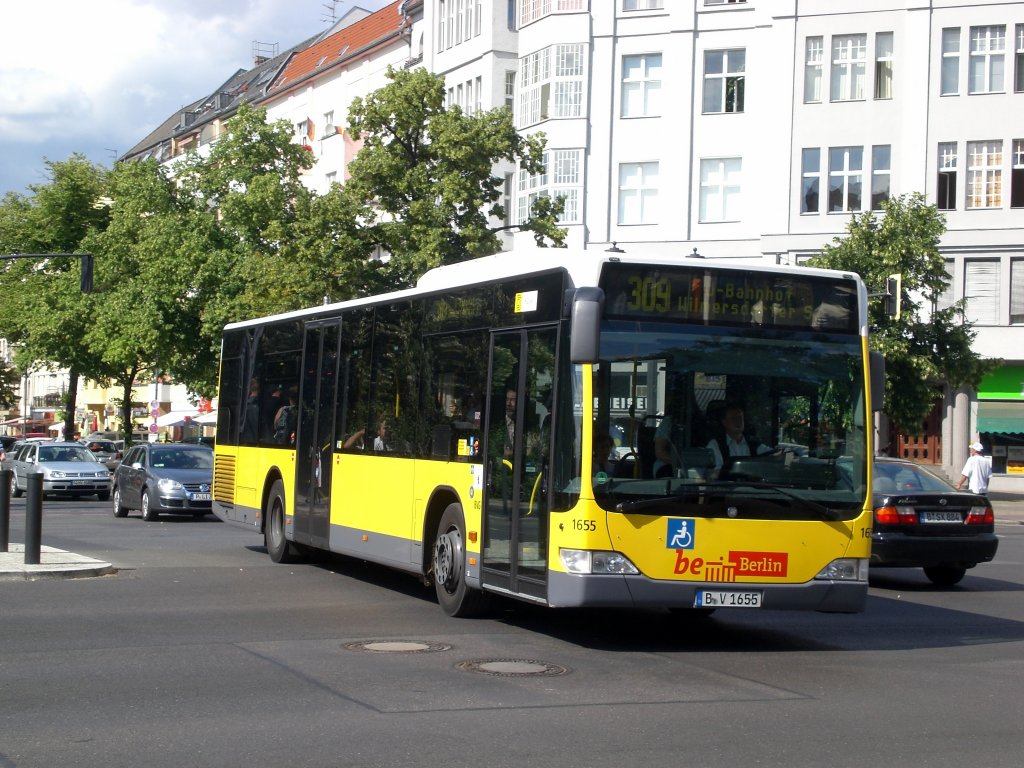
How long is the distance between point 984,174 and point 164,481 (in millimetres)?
26180

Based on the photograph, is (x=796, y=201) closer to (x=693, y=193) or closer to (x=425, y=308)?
(x=693, y=193)

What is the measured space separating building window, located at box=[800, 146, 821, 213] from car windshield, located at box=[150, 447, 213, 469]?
21527 millimetres

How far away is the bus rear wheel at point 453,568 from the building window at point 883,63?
34.4 meters

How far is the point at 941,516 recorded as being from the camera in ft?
56.8

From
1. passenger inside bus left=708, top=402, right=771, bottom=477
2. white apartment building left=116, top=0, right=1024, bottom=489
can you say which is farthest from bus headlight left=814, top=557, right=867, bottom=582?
white apartment building left=116, top=0, right=1024, bottom=489

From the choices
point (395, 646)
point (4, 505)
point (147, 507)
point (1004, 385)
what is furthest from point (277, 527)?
point (1004, 385)

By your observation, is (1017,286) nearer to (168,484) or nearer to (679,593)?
(168,484)

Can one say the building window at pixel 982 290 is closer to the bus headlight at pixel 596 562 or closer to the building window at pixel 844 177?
the building window at pixel 844 177

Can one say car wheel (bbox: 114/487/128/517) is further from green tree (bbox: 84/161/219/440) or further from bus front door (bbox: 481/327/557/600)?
green tree (bbox: 84/161/219/440)

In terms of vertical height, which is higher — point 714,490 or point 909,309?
point 909,309

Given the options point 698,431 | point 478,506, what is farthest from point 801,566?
point 478,506

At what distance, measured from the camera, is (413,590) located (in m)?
15.8

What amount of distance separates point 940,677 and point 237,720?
5040 millimetres

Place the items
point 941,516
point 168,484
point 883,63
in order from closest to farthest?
point 941,516 → point 168,484 → point 883,63
